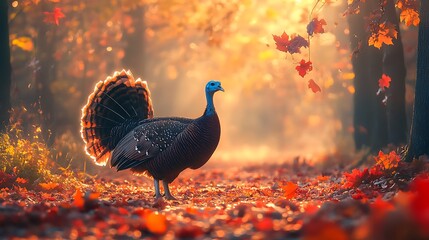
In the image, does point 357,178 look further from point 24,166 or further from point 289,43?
point 24,166

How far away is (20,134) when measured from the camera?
1388 centimetres

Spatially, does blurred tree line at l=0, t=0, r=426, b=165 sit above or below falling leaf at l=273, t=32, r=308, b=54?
above

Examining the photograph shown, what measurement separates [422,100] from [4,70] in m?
8.08

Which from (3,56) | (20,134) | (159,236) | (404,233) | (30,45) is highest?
(30,45)

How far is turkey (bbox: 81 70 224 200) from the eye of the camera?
11.3 metres

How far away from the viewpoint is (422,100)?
12062 mm

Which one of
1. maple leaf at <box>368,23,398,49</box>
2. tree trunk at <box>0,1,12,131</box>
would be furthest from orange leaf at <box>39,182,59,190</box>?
maple leaf at <box>368,23,398,49</box>

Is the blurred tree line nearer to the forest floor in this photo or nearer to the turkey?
the turkey

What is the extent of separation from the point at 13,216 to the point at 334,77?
87.7 ft

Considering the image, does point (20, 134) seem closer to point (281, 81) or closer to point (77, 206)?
point (77, 206)

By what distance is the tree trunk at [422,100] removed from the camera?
11.9 meters

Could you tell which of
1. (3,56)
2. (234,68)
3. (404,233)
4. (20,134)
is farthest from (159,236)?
(234,68)

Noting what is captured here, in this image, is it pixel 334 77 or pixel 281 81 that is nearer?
pixel 334 77

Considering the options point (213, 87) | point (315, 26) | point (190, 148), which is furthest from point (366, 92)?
point (190, 148)
